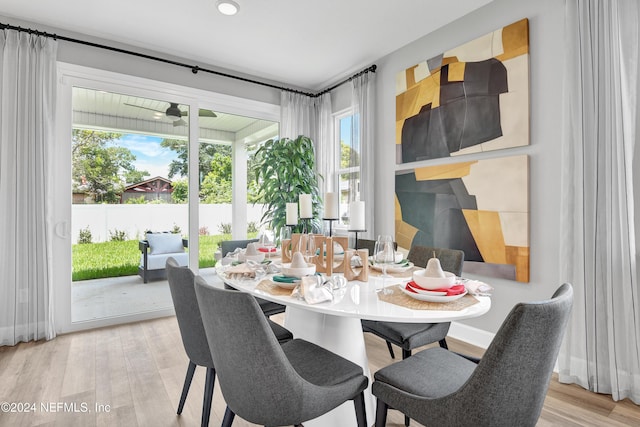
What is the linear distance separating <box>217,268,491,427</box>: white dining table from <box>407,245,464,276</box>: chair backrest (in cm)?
46

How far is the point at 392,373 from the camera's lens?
131 cm

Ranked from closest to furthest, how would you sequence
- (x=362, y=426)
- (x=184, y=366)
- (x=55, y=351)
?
(x=362, y=426), (x=184, y=366), (x=55, y=351)

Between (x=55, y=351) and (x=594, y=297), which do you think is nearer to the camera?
(x=594, y=297)

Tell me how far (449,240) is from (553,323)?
2063 millimetres

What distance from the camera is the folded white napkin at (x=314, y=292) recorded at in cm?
130

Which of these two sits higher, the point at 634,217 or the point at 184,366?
the point at 634,217

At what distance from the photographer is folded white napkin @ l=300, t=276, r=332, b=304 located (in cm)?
130

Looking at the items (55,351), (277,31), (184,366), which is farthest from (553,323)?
(55,351)

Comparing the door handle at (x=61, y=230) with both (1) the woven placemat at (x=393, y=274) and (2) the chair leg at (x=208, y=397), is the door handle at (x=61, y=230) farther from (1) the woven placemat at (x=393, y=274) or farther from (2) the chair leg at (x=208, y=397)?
(1) the woven placemat at (x=393, y=274)

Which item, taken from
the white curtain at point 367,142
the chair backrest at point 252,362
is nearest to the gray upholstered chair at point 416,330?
the chair backrest at point 252,362

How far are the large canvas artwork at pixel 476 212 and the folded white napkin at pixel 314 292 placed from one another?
1825 millimetres

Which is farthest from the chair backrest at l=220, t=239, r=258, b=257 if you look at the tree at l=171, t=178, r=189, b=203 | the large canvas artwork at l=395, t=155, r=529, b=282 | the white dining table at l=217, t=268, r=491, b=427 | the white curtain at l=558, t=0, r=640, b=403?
the white curtain at l=558, t=0, r=640, b=403

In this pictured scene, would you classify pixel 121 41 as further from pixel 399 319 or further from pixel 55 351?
pixel 399 319

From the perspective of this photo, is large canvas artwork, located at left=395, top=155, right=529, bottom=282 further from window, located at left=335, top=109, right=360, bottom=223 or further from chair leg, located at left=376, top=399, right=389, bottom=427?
chair leg, located at left=376, top=399, right=389, bottom=427
